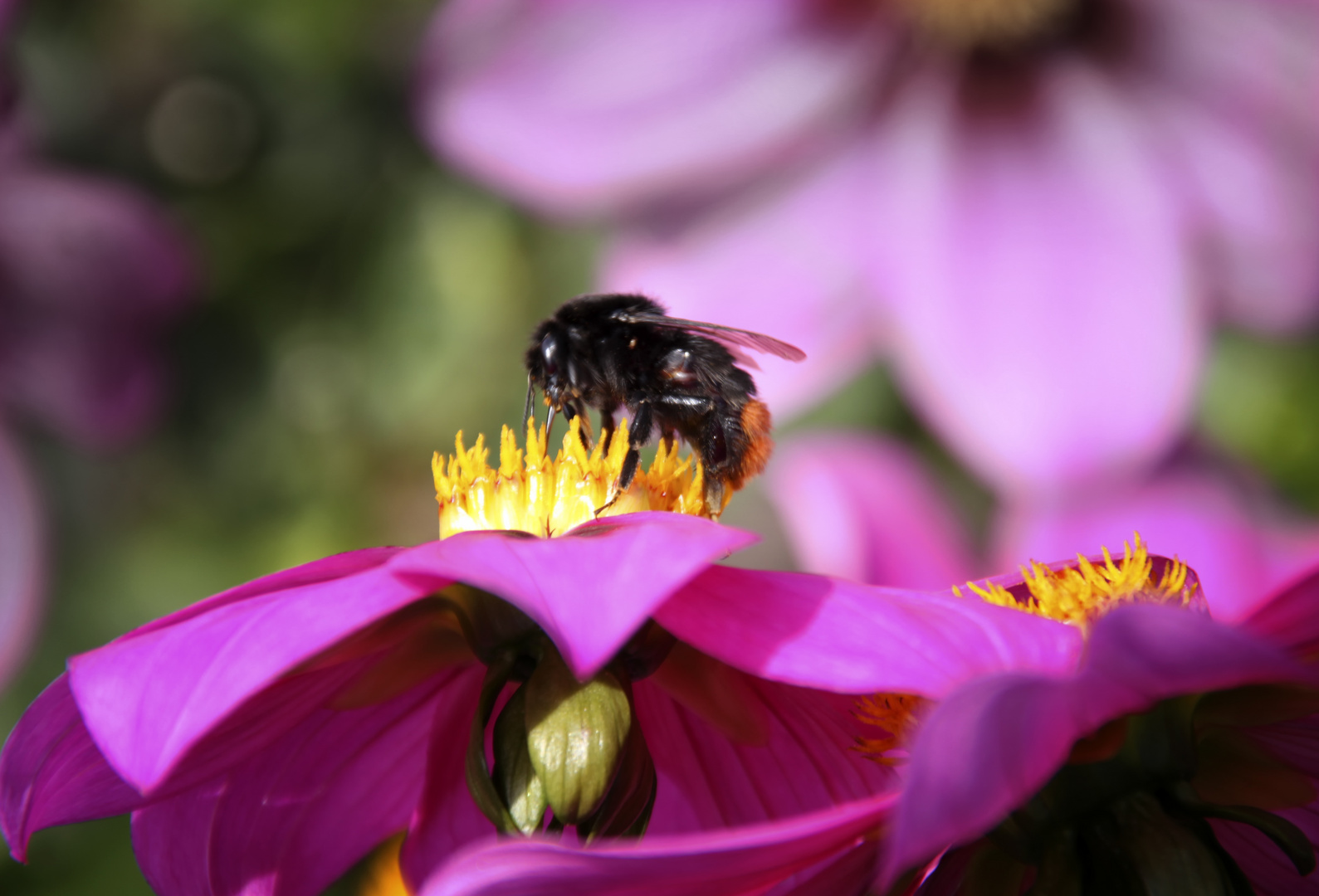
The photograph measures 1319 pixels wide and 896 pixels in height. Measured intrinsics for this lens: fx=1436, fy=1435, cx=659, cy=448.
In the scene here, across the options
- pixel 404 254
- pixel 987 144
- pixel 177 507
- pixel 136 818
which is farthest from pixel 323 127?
pixel 136 818

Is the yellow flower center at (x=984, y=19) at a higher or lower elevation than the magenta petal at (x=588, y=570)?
higher

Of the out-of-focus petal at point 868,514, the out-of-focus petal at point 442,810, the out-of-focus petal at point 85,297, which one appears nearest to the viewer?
the out-of-focus petal at point 442,810

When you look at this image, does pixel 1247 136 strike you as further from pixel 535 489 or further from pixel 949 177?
pixel 535 489

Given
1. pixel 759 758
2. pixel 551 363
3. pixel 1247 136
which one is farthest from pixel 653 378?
pixel 1247 136

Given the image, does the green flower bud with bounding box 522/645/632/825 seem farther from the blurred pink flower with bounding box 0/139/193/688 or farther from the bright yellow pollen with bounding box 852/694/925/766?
the blurred pink flower with bounding box 0/139/193/688

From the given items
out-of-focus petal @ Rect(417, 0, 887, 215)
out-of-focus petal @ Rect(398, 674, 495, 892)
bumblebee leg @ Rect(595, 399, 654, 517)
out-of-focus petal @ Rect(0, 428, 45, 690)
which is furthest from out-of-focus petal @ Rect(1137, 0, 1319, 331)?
out-of-focus petal @ Rect(0, 428, 45, 690)

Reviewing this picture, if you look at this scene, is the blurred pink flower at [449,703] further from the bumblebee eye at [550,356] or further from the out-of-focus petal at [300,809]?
the bumblebee eye at [550,356]

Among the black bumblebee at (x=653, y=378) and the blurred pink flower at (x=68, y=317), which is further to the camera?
the blurred pink flower at (x=68, y=317)

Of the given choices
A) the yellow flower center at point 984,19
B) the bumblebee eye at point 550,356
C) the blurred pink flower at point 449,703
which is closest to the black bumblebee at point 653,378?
the bumblebee eye at point 550,356
